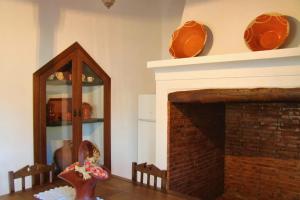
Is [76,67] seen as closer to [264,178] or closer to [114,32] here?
[114,32]

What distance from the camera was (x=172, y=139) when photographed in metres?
3.01

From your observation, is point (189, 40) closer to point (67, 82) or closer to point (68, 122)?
point (67, 82)

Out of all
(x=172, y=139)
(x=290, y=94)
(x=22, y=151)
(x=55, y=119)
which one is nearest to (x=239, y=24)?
(x=290, y=94)

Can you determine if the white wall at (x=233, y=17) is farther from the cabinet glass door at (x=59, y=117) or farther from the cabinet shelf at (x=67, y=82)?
the cabinet glass door at (x=59, y=117)

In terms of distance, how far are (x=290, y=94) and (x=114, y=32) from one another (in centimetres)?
211

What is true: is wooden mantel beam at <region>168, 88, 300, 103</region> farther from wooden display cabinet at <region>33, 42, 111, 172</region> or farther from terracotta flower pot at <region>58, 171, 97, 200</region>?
terracotta flower pot at <region>58, 171, 97, 200</region>

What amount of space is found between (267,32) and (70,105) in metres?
2.00

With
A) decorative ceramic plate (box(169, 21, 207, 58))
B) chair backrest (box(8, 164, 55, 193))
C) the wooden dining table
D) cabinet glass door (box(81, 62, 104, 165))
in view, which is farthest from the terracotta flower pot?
decorative ceramic plate (box(169, 21, 207, 58))

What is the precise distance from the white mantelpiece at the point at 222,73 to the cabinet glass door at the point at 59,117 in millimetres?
892

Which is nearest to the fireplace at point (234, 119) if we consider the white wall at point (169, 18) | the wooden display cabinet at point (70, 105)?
the wooden display cabinet at point (70, 105)

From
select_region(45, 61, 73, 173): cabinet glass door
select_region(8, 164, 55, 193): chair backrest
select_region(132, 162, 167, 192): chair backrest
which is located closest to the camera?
select_region(8, 164, 55, 193): chair backrest

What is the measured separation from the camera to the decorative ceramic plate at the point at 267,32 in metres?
2.42

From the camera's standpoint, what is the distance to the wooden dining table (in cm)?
203

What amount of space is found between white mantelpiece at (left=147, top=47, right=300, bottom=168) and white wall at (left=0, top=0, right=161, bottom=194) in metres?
0.72
